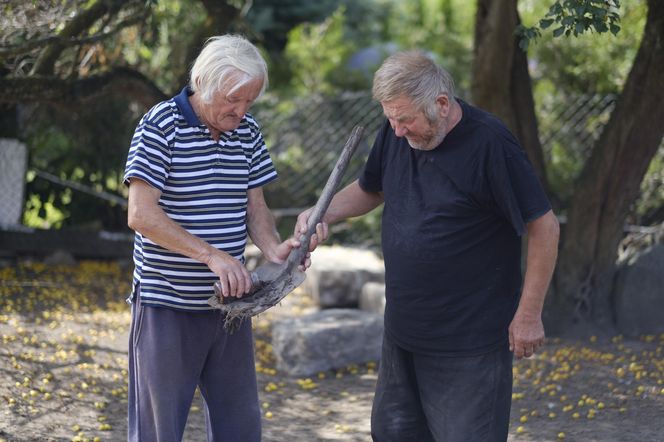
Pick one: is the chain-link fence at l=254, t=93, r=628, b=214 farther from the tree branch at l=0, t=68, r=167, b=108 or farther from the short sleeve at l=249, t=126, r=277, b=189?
the short sleeve at l=249, t=126, r=277, b=189

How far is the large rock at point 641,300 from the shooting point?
20.3 ft

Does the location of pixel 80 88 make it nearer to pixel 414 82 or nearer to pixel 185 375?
pixel 185 375

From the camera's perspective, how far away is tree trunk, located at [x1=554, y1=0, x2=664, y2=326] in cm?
563

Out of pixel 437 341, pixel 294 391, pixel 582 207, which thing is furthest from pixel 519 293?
pixel 582 207

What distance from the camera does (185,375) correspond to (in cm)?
304

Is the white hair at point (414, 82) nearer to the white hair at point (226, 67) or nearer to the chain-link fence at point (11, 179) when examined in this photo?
the white hair at point (226, 67)

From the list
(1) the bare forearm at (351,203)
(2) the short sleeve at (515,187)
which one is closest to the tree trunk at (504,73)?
(1) the bare forearm at (351,203)

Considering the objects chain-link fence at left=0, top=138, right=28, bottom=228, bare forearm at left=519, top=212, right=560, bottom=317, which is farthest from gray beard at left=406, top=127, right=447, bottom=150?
chain-link fence at left=0, top=138, right=28, bottom=228

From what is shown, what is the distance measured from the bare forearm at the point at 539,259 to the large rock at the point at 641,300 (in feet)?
11.6

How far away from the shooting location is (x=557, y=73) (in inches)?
390

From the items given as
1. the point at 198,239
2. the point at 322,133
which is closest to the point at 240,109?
the point at 198,239

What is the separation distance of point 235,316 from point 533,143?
3763 mm

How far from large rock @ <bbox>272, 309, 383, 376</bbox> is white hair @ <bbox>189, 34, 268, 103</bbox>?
311cm

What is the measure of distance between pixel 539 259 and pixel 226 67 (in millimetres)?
1118
